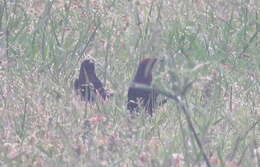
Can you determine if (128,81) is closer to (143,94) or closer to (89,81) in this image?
(89,81)

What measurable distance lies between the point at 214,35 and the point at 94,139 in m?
2.68

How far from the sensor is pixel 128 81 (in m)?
5.88

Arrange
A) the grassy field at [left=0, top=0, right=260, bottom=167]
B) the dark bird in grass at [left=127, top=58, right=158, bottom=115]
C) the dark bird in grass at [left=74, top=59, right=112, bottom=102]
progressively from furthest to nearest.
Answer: the dark bird in grass at [left=74, top=59, right=112, bottom=102] < the dark bird in grass at [left=127, top=58, right=158, bottom=115] < the grassy field at [left=0, top=0, right=260, bottom=167]

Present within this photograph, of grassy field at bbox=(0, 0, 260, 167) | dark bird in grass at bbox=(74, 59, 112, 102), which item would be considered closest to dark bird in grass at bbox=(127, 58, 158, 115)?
grassy field at bbox=(0, 0, 260, 167)

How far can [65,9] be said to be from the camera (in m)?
6.98

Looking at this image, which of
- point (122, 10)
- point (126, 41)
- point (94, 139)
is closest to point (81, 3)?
point (122, 10)

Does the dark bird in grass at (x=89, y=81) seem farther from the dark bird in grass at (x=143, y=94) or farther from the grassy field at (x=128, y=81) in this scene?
the dark bird in grass at (x=143, y=94)

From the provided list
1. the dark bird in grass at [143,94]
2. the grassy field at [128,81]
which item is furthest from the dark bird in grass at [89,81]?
the dark bird in grass at [143,94]

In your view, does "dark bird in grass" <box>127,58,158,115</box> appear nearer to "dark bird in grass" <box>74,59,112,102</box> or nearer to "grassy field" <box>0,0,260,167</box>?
"grassy field" <box>0,0,260,167</box>

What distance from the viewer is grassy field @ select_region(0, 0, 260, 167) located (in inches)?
162

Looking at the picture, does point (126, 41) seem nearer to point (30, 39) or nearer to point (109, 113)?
point (30, 39)

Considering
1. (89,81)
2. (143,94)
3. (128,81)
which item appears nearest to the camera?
(143,94)

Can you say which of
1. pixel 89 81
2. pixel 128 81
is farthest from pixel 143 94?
pixel 128 81

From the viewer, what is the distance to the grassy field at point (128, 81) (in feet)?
13.5
